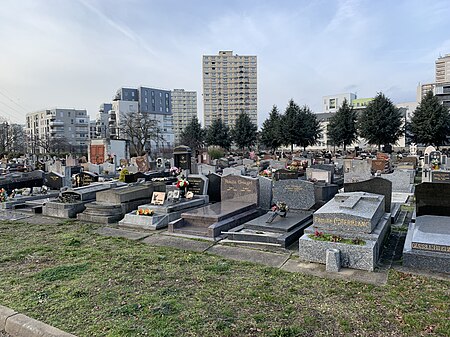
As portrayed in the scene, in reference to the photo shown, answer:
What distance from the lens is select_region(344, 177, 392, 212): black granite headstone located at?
8883 millimetres

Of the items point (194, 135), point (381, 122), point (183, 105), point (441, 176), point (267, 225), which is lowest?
point (267, 225)

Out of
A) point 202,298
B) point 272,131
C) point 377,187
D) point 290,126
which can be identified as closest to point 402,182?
point 377,187

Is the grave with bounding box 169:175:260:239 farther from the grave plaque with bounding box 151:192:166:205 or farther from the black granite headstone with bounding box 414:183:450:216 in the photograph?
the black granite headstone with bounding box 414:183:450:216

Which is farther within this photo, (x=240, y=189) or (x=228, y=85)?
(x=228, y=85)

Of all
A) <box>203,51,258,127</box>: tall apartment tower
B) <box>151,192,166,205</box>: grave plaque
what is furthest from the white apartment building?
<box>151,192,166,205</box>: grave plaque

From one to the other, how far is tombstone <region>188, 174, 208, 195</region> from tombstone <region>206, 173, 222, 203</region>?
0.26m

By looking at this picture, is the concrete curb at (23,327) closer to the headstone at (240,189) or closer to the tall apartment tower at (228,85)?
the headstone at (240,189)

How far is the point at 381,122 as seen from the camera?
125 ft

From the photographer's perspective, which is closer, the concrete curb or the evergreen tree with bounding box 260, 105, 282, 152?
the concrete curb

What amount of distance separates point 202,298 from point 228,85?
129 metres

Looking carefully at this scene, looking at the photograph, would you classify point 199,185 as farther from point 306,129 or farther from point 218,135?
point 218,135

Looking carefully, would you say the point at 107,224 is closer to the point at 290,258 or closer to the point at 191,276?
the point at 191,276

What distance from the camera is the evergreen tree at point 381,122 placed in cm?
3834

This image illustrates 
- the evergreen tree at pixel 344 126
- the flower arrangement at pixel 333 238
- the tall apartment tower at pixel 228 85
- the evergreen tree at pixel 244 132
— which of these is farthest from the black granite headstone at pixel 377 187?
the tall apartment tower at pixel 228 85
